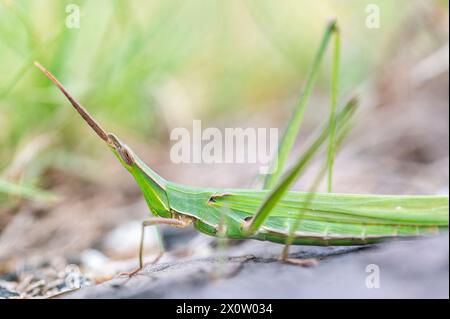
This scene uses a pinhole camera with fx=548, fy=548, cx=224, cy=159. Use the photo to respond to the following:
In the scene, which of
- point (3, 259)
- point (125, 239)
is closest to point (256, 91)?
point (125, 239)

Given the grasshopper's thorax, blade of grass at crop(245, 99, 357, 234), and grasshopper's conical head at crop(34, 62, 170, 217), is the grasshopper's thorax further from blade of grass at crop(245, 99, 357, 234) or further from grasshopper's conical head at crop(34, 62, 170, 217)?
blade of grass at crop(245, 99, 357, 234)

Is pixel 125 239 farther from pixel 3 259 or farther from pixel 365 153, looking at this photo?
pixel 365 153

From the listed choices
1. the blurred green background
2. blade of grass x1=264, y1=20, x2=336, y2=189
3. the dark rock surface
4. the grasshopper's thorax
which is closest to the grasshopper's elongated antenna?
the grasshopper's thorax

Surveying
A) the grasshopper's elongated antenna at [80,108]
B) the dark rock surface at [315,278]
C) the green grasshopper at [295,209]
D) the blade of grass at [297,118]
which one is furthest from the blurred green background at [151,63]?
the dark rock surface at [315,278]

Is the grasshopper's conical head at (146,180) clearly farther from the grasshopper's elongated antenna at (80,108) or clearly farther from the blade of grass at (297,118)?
the blade of grass at (297,118)

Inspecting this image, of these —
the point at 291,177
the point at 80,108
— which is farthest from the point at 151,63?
the point at 291,177

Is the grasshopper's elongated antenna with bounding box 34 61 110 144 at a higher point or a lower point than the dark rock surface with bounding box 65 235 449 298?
higher

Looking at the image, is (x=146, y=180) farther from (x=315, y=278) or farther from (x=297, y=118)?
(x=315, y=278)
